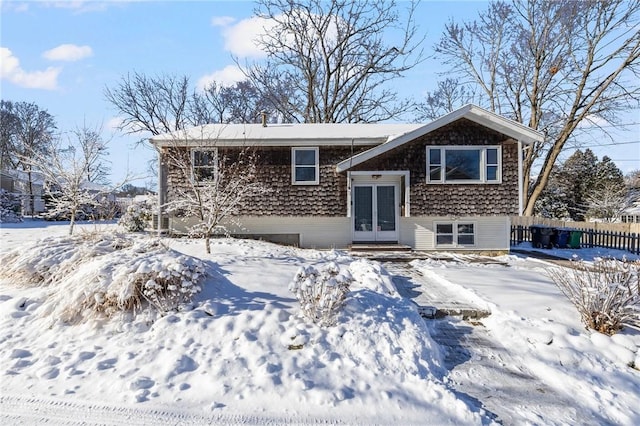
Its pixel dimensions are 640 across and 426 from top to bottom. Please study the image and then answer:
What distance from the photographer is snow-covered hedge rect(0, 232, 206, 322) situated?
15.3ft

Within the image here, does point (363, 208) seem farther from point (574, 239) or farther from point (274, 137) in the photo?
point (574, 239)

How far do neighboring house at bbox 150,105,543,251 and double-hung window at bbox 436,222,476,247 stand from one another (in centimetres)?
4

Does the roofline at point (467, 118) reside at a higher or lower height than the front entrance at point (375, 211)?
higher

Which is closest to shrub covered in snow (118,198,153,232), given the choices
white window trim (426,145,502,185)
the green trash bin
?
white window trim (426,145,502,185)

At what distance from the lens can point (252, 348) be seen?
13.5 ft

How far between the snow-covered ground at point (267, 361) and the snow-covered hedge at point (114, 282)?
0.20ft

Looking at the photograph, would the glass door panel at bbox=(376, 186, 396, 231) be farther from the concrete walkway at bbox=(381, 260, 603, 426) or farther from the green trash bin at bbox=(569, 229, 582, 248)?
the green trash bin at bbox=(569, 229, 582, 248)

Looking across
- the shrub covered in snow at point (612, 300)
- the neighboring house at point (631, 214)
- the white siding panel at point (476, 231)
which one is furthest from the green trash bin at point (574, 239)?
the neighboring house at point (631, 214)

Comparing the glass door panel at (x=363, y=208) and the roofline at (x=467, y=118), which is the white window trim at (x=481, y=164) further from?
the glass door panel at (x=363, y=208)

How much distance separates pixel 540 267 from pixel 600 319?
17.3ft

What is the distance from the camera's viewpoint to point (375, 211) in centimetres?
→ 1270

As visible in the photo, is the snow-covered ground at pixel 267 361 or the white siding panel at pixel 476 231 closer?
the snow-covered ground at pixel 267 361

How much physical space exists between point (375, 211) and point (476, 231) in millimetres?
3744

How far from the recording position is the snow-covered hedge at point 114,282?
4660 millimetres
